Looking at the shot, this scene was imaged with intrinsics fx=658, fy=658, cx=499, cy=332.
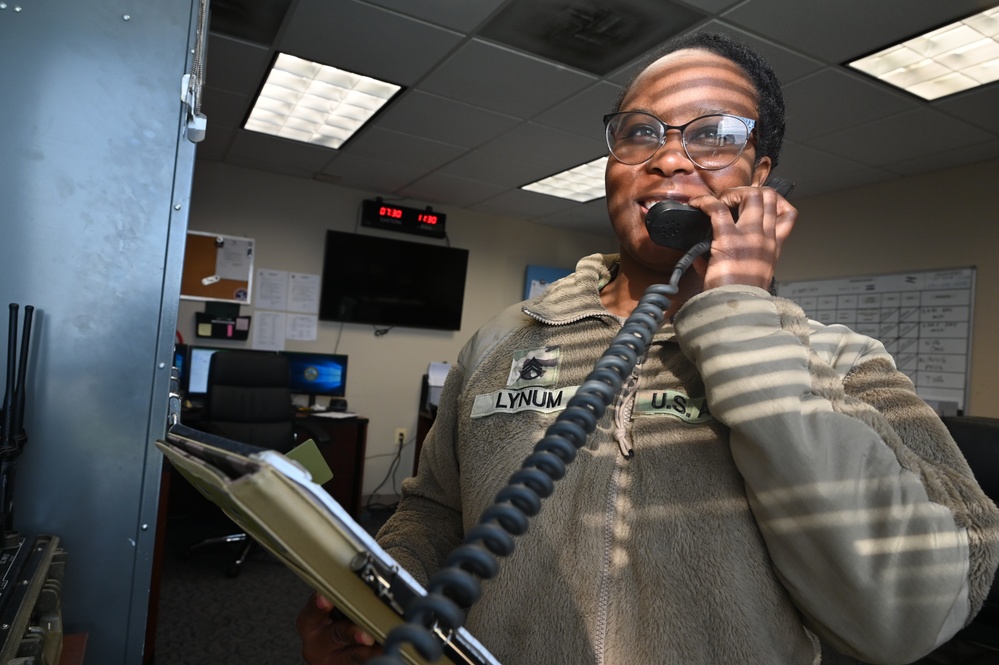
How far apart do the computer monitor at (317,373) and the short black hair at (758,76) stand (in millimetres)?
4523

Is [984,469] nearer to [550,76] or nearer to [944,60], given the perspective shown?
[944,60]

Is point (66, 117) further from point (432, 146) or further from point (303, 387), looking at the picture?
point (303, 387)

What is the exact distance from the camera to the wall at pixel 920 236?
3656mm

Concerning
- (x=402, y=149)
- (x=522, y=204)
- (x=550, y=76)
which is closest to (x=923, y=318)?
(x=550, y=76)

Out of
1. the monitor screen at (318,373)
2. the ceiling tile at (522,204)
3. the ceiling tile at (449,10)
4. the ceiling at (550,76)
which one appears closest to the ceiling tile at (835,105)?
the ceiling at (550,76)

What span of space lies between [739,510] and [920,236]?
13.4ft

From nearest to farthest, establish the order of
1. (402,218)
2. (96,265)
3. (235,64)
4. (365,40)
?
(96,265) < (365,40) < (235,64) < (402,218)

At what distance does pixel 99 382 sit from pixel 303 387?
4067 mm

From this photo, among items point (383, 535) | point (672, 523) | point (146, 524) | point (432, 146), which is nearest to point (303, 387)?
point (432, 146)

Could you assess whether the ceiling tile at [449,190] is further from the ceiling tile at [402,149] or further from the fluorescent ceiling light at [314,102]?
the fluorescent ceiling light at [314,102]

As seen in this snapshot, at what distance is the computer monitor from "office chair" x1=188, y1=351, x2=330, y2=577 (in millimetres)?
856

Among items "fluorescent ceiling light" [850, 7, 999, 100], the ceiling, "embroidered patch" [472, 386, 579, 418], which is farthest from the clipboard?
"fluorescent ceiling light" [850, 7, 999, 100]

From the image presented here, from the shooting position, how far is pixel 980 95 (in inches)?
116

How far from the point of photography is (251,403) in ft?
13.2
